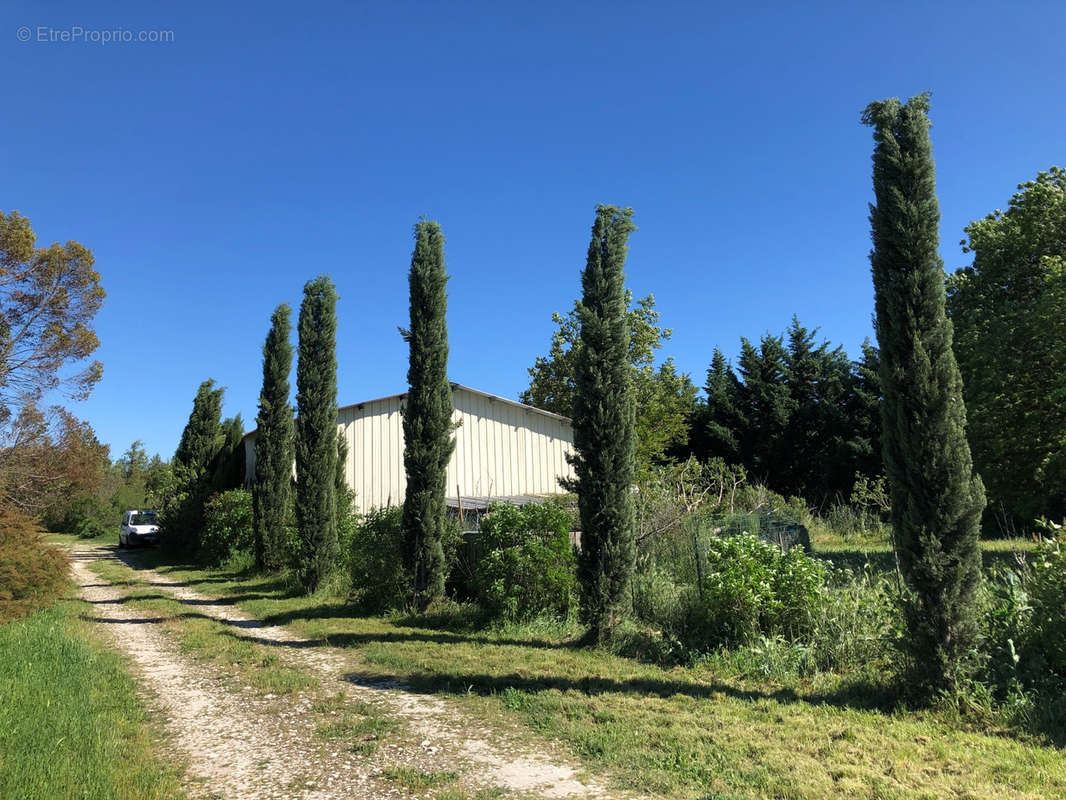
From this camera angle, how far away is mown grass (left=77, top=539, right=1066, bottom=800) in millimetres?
4141

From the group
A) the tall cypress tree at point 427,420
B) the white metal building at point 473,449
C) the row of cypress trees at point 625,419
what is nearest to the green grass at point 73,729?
the tall cypress tree at point 427,420

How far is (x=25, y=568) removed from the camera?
1076 cm

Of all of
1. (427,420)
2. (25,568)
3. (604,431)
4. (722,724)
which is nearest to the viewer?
(722,724)

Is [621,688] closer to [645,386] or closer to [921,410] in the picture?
[921,410]

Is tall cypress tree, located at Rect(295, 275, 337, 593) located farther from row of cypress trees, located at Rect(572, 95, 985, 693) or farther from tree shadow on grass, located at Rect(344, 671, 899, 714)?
row of cypress trees, located at Rect(572, 95, 985, 693)

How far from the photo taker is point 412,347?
452 inches

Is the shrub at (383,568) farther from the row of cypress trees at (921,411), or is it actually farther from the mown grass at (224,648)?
the row of cypress trees at (921,411)

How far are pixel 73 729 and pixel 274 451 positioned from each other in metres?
13.1

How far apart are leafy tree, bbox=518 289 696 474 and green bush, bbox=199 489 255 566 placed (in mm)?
15072

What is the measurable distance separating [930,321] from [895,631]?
3.01 m

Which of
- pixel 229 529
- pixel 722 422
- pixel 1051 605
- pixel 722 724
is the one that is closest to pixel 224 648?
pixel 722 724

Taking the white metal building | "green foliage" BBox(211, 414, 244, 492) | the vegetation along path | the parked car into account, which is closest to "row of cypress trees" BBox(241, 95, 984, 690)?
the vegetation along path

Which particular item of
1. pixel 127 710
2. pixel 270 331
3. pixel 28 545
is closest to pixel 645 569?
pixel 127 710

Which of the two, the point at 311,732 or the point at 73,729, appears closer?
the point at 73,729
